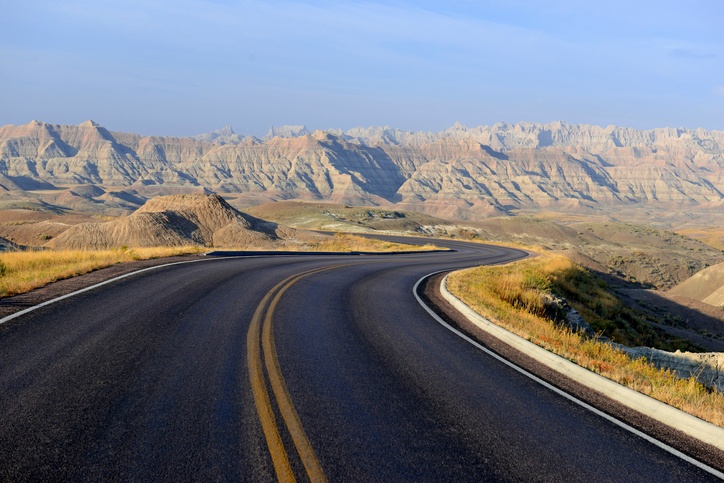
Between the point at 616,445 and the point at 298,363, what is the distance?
4.24m

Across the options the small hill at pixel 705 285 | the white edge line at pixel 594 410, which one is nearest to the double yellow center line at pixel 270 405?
the white edge line at pixel 594 410

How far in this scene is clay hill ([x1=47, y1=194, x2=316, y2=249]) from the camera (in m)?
47.3

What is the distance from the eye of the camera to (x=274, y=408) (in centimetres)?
592

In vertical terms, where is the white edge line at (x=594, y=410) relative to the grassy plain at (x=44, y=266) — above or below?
below

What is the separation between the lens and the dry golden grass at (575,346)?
23.8 ft

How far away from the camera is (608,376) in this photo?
8.11 m

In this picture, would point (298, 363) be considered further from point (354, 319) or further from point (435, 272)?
point (435, 272)

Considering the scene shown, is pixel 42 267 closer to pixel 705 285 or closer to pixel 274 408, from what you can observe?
pixel 274 408

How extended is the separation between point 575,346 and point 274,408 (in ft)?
22.5

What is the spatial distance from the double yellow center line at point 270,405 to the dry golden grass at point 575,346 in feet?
16.4

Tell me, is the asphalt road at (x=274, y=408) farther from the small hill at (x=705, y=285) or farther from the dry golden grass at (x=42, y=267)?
the small hill at (x=705, y=285)

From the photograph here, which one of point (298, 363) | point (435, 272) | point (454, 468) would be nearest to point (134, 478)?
point (454, 468)

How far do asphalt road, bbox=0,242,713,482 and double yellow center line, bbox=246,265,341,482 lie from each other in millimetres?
21

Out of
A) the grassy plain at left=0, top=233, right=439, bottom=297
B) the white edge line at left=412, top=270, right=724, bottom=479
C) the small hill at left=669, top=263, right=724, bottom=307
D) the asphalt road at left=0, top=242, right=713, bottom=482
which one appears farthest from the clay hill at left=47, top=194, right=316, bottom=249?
the small hill at left=669, top=263, right=724, bottom=307
